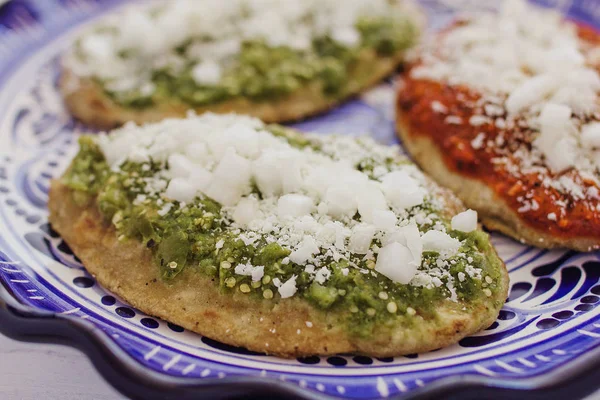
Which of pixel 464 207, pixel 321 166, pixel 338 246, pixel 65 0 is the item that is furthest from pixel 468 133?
pixel 65 0

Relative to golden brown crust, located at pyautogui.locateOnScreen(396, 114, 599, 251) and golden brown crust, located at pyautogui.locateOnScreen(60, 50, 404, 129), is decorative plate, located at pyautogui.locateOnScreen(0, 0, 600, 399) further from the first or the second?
golden brown crust, located at pyautogui.locateOnScreen(60, 50, 404, 129)

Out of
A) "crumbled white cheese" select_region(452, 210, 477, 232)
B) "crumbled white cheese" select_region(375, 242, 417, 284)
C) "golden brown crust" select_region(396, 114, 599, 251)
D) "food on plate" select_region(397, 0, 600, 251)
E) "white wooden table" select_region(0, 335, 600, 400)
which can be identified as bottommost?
"golden brown crust" select_region(396, 114, 599, 251)

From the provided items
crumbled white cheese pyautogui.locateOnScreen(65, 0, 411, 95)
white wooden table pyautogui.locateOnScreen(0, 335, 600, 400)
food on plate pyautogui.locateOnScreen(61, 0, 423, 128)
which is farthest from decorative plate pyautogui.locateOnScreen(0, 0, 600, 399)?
crumbled white cheese pyautogui.locateOnScreen(65, 0, 411, 95)

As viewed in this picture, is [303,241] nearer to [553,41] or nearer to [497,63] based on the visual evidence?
[497,63]

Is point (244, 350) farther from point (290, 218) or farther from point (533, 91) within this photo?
point (533, 91)

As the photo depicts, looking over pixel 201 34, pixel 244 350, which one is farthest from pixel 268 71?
pixel 244 350

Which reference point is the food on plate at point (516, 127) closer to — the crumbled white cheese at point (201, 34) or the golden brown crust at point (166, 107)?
the golden brown crust at point (166, 107)
